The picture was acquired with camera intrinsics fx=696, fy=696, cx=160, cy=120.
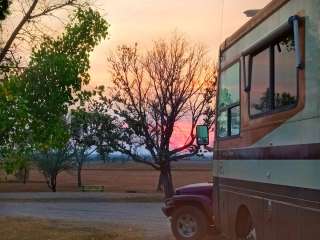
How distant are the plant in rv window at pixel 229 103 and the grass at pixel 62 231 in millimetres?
4568

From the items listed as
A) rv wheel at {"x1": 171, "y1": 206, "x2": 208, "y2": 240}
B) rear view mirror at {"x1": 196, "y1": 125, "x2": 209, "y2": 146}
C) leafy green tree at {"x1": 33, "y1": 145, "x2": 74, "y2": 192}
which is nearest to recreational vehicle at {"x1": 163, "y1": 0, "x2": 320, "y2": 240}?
rear view mirror at {"x1": 196, "y1": 125, "x2": 209, "y2": 146}

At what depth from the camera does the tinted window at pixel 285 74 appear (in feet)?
23.0

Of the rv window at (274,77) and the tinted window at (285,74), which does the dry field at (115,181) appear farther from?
the tinted window at (285,74)

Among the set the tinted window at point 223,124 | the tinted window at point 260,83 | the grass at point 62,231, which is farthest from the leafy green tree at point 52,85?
the tinted window at point 260,83

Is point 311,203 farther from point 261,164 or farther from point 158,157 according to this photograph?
point 158,157

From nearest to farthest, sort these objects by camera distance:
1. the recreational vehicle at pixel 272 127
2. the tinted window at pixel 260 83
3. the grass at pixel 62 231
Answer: the recreational vehicle at pixel 272 127
the tinted window at pixel 260 83
the grass at pixel 62 231

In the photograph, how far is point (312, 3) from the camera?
6.46m

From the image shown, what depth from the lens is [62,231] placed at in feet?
51.6

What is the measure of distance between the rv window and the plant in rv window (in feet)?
2.93

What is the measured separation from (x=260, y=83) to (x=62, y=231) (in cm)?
873

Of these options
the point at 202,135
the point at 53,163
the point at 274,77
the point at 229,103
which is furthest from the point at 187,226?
the point at 53,163

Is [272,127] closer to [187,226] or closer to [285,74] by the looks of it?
[285,74]

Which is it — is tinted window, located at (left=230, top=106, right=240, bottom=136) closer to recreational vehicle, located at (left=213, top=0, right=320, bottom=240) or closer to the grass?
recreational vehicle, located at (left=213, top=0, right=320, bottom=240)

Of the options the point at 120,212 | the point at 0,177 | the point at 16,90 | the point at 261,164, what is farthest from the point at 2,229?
the point at 261,164
